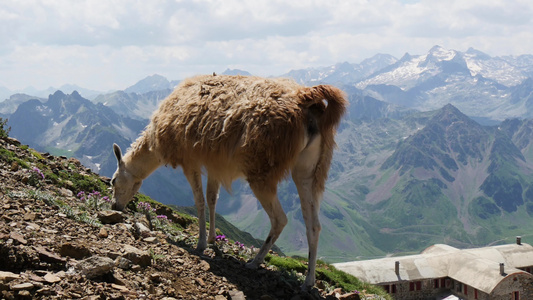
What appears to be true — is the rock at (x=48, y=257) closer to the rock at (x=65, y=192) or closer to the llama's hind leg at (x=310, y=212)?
the llama's hind leg at (x=310, y=212)

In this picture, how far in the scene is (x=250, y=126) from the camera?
9859 millimetres

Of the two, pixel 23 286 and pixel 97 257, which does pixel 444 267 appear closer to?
pixel 97 257

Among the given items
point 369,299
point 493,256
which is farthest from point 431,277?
point 369,299

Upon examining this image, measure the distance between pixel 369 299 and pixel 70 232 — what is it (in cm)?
912

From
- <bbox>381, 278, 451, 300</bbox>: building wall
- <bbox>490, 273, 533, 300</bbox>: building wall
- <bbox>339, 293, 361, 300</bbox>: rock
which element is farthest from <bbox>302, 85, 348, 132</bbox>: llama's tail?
<bbox>490, 273, 533, 300</bbox>: building wall

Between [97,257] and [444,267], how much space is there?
152ft

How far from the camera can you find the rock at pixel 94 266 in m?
7.02

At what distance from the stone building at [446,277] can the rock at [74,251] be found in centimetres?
3636

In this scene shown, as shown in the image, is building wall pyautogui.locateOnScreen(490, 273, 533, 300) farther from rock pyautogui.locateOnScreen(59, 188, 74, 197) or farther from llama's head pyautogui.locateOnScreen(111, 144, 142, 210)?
rock pyautogui.locateOnScreen(59, 188, 74, 197)

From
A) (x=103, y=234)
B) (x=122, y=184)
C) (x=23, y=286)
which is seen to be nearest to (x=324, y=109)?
(x=103, y=234)

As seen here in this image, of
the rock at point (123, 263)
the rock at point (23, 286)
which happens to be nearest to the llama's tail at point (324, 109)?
the rock at point (123, 263)

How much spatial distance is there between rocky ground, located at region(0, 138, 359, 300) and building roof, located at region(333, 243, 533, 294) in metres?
31.8

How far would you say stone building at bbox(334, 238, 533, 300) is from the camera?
1727 inches

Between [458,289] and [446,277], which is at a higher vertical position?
[446,277]
